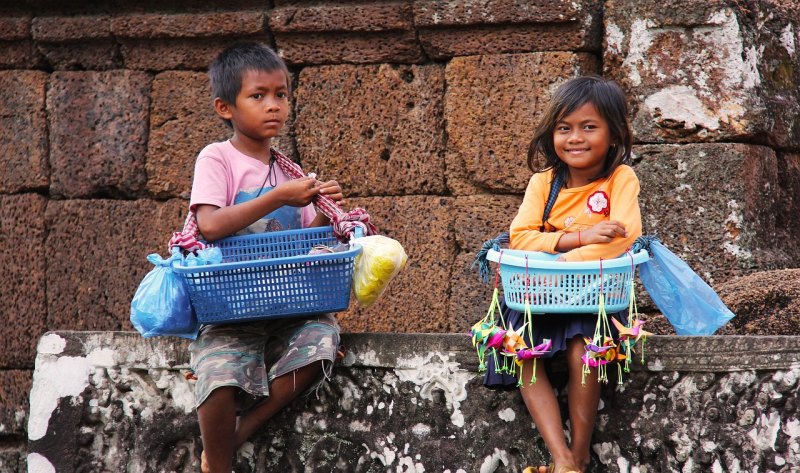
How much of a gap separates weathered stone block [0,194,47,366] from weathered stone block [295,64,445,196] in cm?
161

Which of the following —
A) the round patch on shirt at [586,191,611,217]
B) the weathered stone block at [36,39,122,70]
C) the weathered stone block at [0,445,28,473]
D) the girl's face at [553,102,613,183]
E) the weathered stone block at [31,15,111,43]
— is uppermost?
the weathered stone block at [31,15,111,43]

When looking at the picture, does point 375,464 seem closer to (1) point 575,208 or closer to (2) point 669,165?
(1) point 575,208

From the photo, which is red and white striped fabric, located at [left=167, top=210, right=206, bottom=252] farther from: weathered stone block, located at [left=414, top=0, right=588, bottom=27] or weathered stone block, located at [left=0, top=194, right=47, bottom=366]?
weathered stone block, located at [left=0, top=194, right=47, bottom=366]

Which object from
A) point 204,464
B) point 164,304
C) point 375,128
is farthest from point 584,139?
point 375,128

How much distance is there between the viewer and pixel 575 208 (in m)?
3.75

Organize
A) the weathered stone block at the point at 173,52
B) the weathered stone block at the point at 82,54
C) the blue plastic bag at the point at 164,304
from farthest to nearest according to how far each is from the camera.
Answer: the weathered stone block at the point at 82,54 < the weathered stone block at the point at 173,52 < the blue plastic bag at the point at 164,304

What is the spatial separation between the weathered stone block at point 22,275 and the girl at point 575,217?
3.54m

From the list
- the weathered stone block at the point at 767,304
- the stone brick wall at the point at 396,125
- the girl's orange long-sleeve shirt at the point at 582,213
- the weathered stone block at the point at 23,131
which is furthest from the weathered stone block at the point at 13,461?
the weathered stone block at the point at 767,304

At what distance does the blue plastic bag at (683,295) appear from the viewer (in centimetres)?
364

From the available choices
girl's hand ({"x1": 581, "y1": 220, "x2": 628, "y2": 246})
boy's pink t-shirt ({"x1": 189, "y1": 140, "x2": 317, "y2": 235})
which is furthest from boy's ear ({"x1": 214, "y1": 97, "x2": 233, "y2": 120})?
girl's hand ({"x1": 581, "y1": 220, "x2": 628, "y2": 246})

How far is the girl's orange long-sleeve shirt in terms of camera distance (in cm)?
354

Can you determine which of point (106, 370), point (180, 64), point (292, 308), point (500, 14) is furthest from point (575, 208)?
point (180, 64)

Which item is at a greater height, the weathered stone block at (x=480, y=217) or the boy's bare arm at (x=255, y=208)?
the boy's bare arm at (x=255, y=208)

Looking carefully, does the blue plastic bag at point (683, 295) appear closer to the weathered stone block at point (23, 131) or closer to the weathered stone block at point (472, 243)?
the weathered stone block at point (472, 243)
